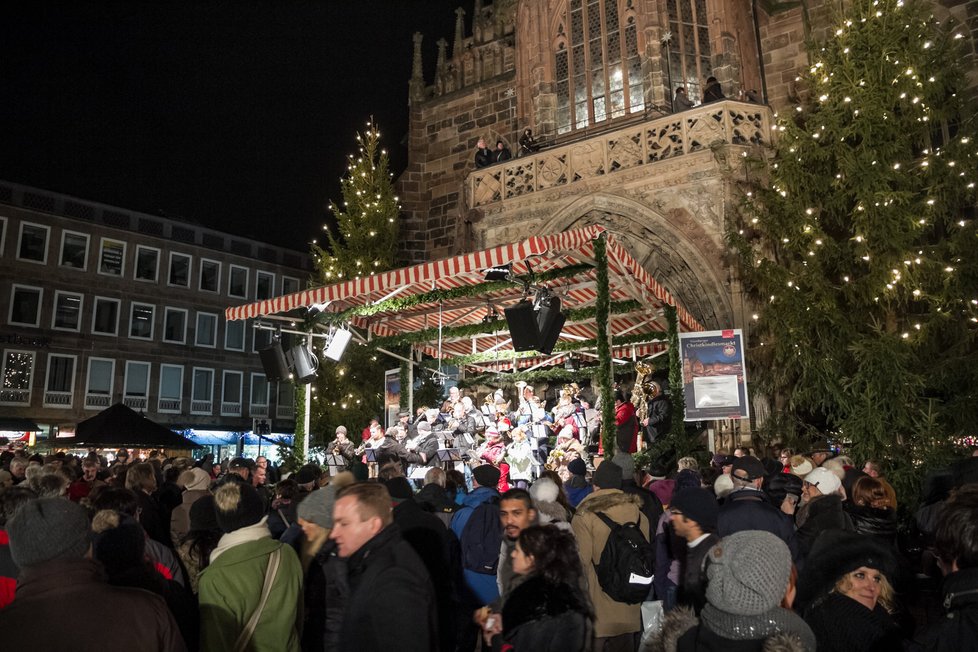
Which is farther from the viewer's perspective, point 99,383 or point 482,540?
point 99,383

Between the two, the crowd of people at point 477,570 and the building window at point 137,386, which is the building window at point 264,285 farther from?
the crowd of people at point 477,570

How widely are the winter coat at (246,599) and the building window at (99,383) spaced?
3138 centimetres

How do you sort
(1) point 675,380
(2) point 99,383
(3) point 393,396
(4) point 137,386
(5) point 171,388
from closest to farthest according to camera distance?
(1) point 675,380
(3) point 393,396
(2) point 99,383
(4) point 137,386
(5) point 171,388

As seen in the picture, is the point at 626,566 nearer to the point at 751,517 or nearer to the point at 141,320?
the point at 751,517

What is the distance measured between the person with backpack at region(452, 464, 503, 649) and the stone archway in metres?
10.1

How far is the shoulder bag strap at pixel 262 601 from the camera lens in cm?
292

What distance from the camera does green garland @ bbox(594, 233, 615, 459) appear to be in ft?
31.4

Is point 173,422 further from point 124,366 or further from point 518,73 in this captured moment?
point 518,73

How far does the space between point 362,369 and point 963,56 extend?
15.6 metres

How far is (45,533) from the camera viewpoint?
2.17m

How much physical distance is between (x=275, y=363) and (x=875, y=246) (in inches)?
408

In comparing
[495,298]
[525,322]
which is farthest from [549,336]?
[495,298]

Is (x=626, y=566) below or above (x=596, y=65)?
below

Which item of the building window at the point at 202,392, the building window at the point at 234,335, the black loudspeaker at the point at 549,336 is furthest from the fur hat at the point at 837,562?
the building window at the point at 234,335
